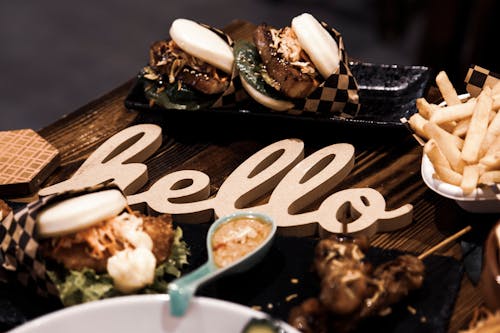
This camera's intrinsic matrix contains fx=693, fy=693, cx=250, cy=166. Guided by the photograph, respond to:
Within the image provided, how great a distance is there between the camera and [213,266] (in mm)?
3018

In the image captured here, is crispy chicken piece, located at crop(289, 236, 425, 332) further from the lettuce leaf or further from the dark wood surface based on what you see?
the lettuce leaf

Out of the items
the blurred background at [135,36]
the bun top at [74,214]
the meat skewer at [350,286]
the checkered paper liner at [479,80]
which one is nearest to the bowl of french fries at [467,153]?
the checkered paper liner at [479,80]

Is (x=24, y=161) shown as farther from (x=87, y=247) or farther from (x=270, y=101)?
(x=270, y=101)

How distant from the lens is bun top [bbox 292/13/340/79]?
4008 mm

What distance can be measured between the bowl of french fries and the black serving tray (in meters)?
0.54

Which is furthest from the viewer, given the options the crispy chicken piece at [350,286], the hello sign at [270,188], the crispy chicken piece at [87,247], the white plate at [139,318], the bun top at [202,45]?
the bun top at [202,45]

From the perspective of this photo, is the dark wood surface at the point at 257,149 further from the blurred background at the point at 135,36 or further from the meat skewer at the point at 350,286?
the blurred background at the point at 135,36

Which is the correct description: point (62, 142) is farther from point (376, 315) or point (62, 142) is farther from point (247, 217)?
point (376, 315)

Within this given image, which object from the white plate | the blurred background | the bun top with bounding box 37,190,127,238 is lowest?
the blurred background

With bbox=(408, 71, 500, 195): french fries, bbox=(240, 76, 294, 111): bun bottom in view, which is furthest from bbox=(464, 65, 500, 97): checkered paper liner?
bbox=(240, 76, 294, 111): bun bottom

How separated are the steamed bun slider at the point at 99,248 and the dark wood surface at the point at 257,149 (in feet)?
3.08

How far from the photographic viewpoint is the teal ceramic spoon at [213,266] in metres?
2.59

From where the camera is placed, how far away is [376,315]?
9.43ft

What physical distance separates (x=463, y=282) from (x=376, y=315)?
0.54 m
